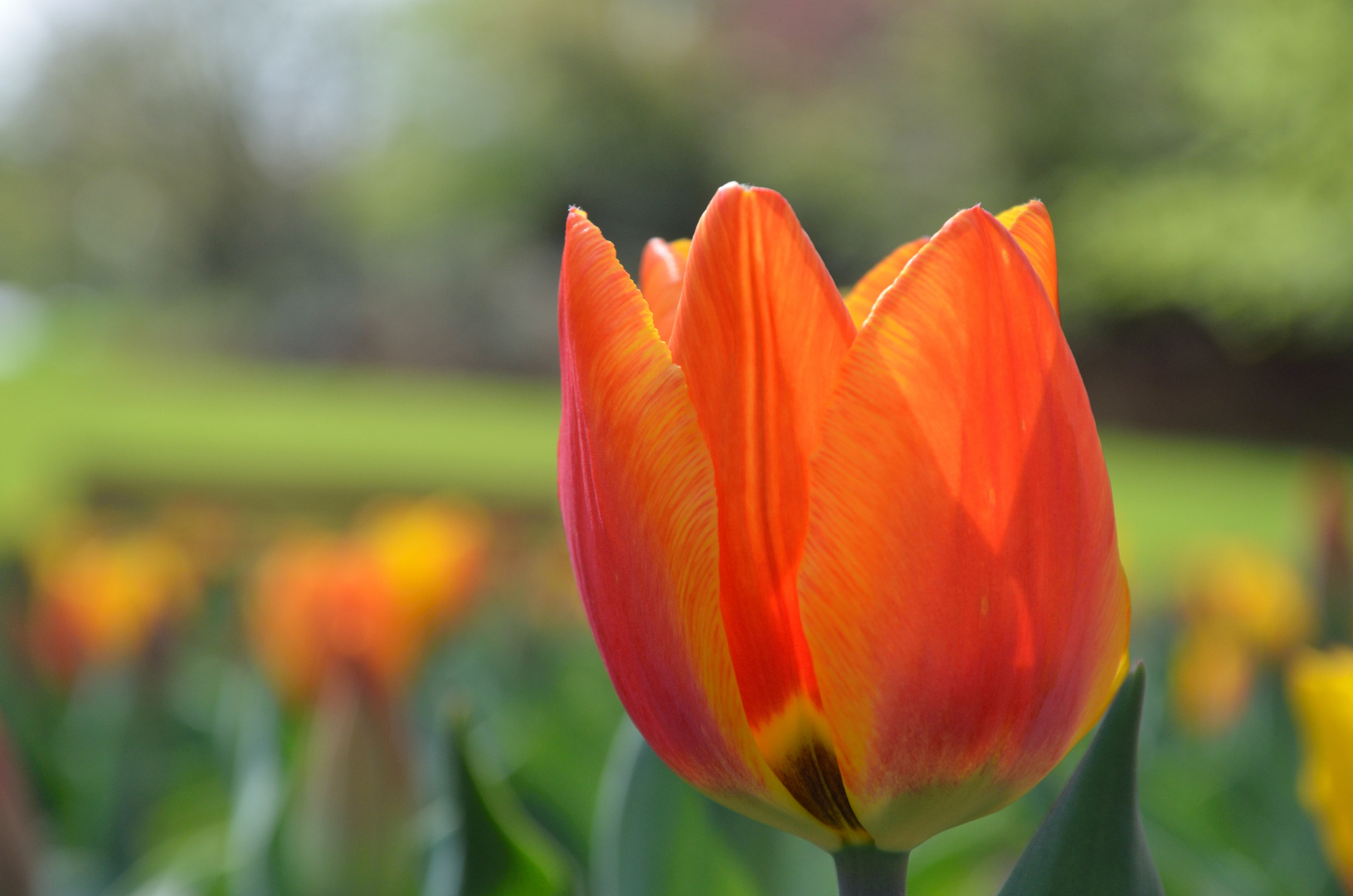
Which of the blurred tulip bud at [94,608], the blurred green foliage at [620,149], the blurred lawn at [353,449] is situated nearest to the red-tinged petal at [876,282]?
the blurred tulip bud at [94,608]

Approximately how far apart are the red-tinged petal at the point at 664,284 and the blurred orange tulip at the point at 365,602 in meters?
0.34

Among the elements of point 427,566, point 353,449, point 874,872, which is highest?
point 874,872

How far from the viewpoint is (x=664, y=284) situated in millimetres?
373

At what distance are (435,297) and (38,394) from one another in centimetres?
893

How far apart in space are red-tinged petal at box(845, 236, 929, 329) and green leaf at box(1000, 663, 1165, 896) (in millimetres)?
134

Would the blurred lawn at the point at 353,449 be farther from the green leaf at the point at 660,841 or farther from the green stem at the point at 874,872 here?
the green stem at the point at 874,872

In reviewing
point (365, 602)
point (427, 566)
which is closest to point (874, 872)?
point (365, 602)

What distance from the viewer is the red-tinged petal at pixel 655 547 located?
0.98ft

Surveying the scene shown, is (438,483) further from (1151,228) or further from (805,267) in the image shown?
(1151,228)

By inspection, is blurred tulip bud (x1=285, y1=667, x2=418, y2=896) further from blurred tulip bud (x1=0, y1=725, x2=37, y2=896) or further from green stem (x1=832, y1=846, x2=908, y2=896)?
Answer: green stem (x1=832, y1=846, x2=908, y2=896)

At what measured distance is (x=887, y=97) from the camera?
17281mm

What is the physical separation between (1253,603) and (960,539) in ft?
4.81

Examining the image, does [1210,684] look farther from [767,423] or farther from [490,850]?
[767,423]

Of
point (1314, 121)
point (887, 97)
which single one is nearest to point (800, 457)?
point (1314, 121)
